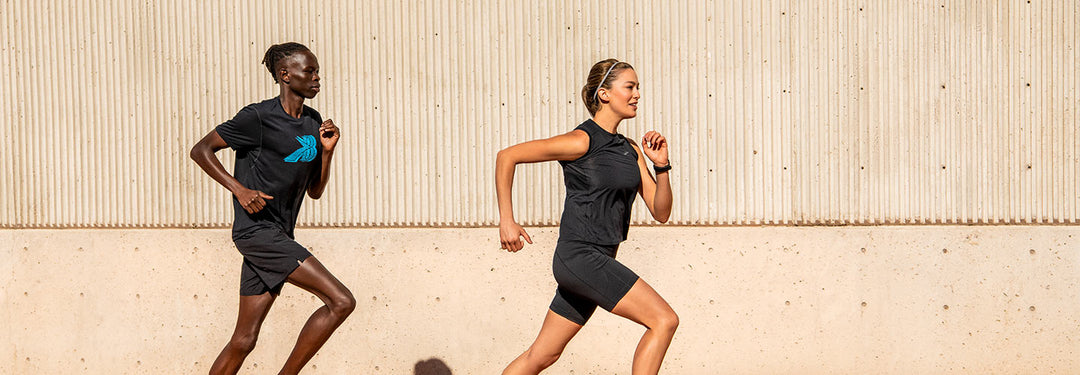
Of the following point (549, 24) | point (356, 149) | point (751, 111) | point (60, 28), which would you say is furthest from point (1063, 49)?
point (60, 28)

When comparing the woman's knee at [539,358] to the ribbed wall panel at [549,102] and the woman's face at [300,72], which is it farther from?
the ribbed wall panel at [549,102]

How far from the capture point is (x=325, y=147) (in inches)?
224

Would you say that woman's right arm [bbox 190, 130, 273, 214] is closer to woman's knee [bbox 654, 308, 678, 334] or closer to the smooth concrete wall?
the smooth concrete wall

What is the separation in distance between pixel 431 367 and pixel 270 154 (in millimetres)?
2421

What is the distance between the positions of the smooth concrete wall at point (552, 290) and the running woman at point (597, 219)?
2.22 metres

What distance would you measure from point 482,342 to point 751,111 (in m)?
2.44

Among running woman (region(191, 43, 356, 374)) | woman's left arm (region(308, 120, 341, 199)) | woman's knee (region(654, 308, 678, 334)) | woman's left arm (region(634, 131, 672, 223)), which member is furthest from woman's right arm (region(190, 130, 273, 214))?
woman's knee (region(654, 308, 678, 334))

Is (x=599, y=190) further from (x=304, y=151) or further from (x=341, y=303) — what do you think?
(x=304, y=151)

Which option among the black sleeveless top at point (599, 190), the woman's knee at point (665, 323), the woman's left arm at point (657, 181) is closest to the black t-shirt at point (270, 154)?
the black sleeveless top at point (599, 190)

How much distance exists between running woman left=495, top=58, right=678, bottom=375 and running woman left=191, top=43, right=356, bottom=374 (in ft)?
3.91

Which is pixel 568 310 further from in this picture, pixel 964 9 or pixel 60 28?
pixel 60 28

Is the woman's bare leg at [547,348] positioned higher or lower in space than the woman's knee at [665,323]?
lower

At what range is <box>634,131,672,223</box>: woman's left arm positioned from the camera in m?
4.98

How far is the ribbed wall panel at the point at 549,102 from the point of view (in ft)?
22.8
